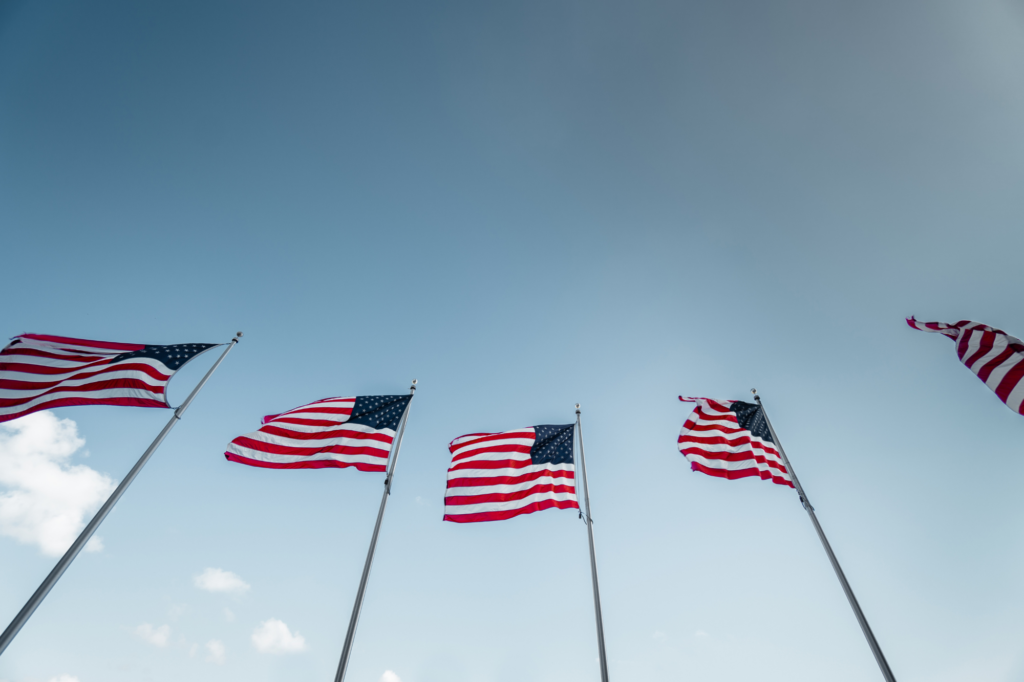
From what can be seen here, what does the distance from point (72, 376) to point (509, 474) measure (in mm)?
13612

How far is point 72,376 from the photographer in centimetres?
1458

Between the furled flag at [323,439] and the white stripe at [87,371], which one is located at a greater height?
the white stripe at [87,371]

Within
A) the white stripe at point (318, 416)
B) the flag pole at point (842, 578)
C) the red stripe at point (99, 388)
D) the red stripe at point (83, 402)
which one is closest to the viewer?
the flag pole at point (842, 578)

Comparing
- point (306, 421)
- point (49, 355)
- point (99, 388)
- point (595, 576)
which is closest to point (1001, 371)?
point (595, 576)

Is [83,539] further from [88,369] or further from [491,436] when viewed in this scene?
[491,436]

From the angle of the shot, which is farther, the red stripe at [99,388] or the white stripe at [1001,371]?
the red stripe at [99,388]

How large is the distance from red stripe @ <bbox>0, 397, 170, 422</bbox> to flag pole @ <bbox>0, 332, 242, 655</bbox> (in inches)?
28.8

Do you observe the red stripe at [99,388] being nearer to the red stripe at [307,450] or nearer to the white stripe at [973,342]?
the red stripe at [307,450]

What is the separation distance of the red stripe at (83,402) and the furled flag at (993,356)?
24238 mm

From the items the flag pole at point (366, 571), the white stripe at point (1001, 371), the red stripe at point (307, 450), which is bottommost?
the flag pole at point (366, 571)

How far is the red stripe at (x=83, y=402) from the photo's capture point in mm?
13945

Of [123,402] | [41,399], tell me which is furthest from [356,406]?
[41,399]

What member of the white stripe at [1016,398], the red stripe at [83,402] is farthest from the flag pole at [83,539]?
the white stripe at [1016,398]

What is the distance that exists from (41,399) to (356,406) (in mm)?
8884
